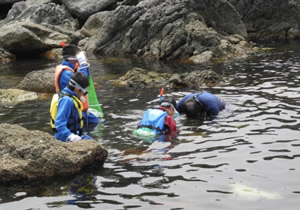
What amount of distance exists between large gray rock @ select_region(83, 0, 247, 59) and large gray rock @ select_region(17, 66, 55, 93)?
8383 millimetres

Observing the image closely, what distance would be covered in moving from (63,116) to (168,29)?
662 inches

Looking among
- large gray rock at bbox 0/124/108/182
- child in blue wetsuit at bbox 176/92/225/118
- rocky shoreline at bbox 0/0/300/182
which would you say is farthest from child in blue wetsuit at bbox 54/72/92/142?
rocky shoreline at bbox 0/0/300/182

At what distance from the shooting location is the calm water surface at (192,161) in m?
7.36

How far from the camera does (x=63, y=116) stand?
956 cm

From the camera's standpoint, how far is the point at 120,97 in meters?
15.9

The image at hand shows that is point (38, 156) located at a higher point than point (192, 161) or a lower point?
higher

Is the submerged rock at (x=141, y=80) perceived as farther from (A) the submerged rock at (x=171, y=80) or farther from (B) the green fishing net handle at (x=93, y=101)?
(B) the green fishing net handle at (x=93, y=101)

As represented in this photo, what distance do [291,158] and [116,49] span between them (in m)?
19.5

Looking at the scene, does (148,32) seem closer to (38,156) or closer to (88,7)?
(88,7)

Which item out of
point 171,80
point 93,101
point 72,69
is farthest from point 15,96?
point 171,80

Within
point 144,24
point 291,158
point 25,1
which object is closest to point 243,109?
point 291,158

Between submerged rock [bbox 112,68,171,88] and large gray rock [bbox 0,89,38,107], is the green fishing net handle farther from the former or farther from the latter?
submerged rock [bbox 112,68,171,88]

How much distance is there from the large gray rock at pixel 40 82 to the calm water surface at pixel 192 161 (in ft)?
4.74

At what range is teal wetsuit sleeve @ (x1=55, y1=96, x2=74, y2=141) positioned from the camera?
31.2ft
